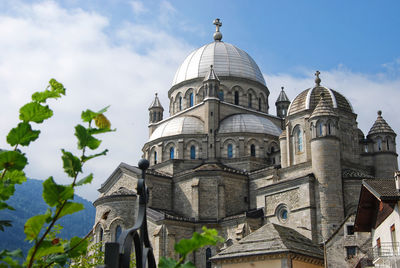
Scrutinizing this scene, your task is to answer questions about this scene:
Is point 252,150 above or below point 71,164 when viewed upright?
above

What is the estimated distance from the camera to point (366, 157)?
4394 centimetres

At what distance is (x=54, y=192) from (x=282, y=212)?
38.3 metres

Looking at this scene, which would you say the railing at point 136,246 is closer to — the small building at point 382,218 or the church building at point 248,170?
the small building at point 382,218

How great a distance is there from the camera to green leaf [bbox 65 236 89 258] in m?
4.43

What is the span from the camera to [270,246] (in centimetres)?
2962

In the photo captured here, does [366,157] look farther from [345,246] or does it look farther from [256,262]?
[256,262]

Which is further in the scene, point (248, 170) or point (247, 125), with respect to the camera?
point (247, 125)

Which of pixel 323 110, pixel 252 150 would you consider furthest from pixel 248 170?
pixel 323 110

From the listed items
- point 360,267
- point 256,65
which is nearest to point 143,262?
point 360,267

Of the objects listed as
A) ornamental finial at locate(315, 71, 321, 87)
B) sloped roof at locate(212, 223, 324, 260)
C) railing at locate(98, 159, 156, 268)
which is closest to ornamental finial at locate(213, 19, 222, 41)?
ornamental finial at locate(315, 71, 321, 87)

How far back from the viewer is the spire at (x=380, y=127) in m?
44.2

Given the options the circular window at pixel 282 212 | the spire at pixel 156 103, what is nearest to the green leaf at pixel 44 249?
the circular window at pixel 282 212

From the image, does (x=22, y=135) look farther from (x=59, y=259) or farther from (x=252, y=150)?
(x=252, y=150)

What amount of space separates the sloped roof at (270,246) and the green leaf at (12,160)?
25837mm
